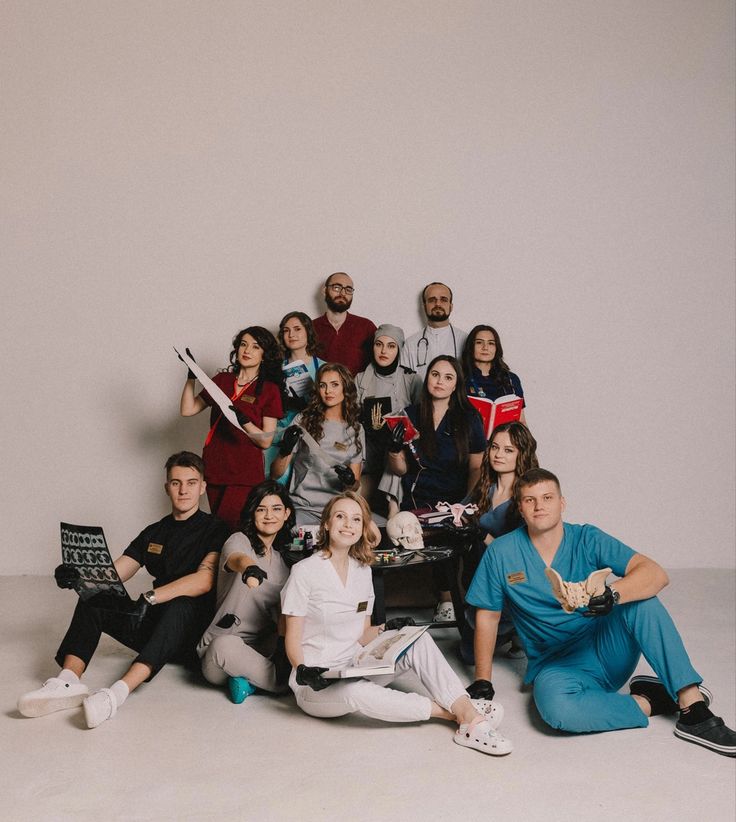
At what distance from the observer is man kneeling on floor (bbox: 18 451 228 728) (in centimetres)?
310

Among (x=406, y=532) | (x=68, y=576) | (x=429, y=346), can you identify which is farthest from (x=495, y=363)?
(x=68, y=576)

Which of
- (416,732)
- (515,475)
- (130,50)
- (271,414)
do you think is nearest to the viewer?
(416,732)

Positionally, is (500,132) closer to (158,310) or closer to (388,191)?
(388,191)

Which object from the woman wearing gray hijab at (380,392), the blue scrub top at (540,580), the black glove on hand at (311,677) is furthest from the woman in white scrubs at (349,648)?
the woman wearing gray hijab at (380,392)

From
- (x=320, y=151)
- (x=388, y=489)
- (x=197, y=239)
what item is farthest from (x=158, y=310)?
(x=388, y=489)

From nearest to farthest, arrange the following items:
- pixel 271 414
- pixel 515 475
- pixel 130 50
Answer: pixel 515 475
pixel 271 414
pixel 130 50

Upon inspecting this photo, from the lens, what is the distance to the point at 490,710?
299 cm

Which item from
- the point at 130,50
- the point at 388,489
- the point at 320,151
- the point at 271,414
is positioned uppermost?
the point at 130,50

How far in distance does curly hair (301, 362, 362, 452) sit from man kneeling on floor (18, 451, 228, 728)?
29.5 inches

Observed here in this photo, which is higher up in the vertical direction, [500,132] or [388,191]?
[500,132]

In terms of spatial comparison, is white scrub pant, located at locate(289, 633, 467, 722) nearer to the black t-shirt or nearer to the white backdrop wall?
the black t-shirt

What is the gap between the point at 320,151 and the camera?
566 cm

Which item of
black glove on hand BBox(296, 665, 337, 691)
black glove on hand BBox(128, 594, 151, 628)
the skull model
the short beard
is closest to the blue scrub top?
the skull model

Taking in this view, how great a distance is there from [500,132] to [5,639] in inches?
166
